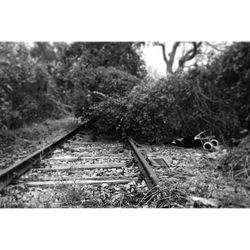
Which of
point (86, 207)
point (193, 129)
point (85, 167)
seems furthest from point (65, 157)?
point (193, 129)

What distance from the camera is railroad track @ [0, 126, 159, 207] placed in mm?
2062

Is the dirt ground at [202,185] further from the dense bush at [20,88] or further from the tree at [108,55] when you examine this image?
the tree at [108,55]

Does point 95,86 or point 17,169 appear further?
point 95,86

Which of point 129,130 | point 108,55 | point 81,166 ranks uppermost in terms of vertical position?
point 108,55

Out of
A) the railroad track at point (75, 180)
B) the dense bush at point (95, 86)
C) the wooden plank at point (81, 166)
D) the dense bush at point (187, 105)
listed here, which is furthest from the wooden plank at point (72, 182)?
the dense bush at point (95, 86)

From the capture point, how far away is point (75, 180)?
2391mm

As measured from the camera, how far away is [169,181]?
7.32 feet

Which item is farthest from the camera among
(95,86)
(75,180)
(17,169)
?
(95,86)

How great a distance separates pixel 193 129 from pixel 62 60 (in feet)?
18.6

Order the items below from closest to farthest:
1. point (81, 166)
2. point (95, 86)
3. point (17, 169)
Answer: point (17, 169)
point (81, 166)
point (95, 86)

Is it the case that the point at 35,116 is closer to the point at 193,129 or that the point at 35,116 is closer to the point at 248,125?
the point at 193,129

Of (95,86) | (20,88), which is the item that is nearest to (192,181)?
(95,86)

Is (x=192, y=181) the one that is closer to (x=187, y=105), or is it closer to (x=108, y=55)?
(x=187, y=105)

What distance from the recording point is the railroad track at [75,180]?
206cm
